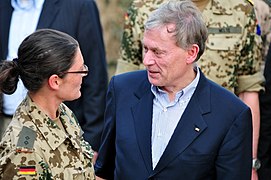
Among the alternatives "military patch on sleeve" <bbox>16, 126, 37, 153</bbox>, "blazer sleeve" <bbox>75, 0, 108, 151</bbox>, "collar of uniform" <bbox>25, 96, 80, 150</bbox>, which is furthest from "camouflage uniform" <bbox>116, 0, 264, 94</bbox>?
"military patch on sleeve" <bbox>16, 126, 37, 153</bbox>

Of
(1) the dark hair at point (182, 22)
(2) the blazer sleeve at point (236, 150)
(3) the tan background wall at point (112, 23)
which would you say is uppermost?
(1) the dark hair at point (182, 22)

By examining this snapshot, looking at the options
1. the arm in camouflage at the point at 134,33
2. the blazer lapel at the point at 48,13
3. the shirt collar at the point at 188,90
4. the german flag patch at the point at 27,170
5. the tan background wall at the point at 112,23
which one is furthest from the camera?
the tan background wall at the point at 112,23

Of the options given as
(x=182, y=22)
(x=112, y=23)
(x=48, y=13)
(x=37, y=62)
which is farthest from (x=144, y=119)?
(x=112, y=23)

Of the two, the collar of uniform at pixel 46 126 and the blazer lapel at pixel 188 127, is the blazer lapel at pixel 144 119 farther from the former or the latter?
the collar of uniform at pixel 46 126

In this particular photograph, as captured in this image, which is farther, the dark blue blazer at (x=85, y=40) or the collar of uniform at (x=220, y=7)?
the dark blue blazer at (x=85, y=40)

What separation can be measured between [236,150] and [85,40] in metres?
1.66

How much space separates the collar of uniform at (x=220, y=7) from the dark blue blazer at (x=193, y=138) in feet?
3.10

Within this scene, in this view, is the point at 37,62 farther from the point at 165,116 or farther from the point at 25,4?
the point at 25,4

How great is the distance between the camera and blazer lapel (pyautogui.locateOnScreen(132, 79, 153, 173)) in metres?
3.77

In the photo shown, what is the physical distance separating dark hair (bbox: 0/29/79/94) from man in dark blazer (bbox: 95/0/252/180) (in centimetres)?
46

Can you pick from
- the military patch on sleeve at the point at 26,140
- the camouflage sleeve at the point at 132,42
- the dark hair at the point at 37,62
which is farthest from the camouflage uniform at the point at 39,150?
the camouflage sleeve at the point at 132,42

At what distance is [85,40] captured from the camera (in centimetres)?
496

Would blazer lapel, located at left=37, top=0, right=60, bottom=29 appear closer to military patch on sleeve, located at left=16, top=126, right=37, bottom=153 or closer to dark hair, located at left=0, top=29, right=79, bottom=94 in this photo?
dark hair, located at left=0, top=29, right=79, bottom=94

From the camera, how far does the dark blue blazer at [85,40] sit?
4.91 metres
